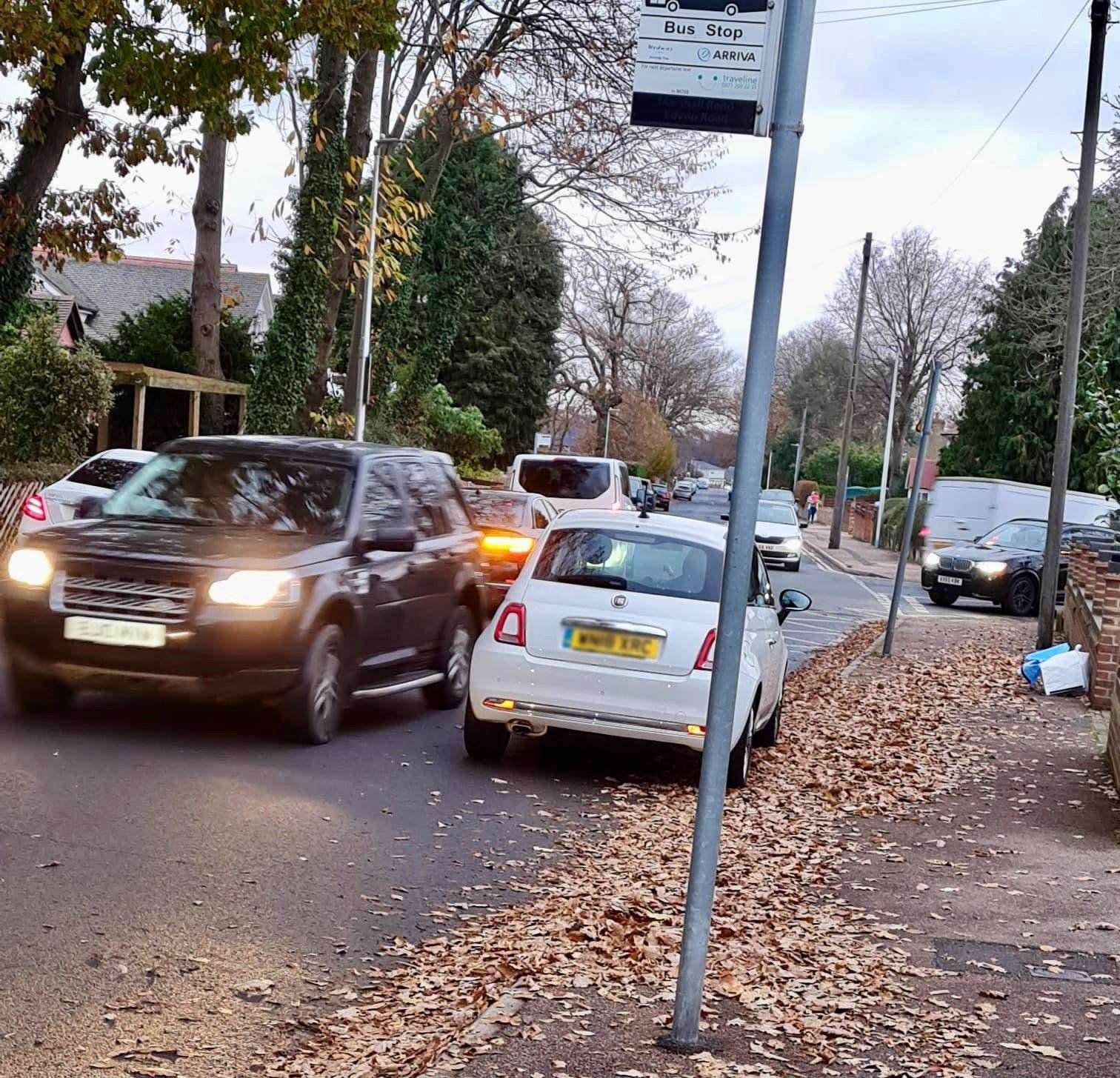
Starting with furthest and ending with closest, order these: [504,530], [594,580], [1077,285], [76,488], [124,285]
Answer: [124,285] → [1077,285] → [76,488] → [504,530] → [594,580]

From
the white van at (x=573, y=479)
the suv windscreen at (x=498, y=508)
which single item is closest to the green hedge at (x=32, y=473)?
the suv windscreen at (x=498, y=508)

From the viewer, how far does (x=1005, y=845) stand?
7.89 metres

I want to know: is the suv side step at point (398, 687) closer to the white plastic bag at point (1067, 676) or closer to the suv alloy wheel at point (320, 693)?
the suv alloy wheel at point (320, 693)

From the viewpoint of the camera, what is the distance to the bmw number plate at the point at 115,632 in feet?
28.0

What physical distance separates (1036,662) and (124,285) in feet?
236

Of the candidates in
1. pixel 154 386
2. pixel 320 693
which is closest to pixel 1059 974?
pixel 320 693

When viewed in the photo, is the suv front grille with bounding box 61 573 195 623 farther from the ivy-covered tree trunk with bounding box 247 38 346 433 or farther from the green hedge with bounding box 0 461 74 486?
the ivy-covered tree trunk with bounding box 247 38 346 433

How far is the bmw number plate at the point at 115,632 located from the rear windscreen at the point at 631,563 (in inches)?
88.6

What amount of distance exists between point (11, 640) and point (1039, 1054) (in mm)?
6337

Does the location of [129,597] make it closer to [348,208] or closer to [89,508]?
[89,508]

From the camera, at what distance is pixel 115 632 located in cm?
862

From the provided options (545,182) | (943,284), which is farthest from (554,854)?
(943,284)

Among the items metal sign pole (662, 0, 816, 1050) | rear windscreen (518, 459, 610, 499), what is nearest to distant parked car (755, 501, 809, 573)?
rear windscreen (518, 459, 610, 499)

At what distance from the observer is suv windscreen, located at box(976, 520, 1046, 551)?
2945 cm
